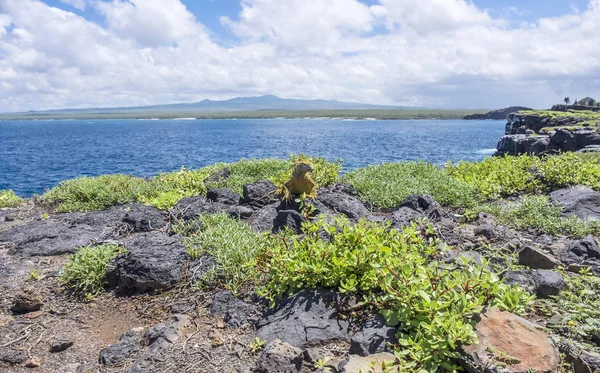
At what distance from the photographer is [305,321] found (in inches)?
182

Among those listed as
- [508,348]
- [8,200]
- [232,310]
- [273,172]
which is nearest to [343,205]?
[232,310]

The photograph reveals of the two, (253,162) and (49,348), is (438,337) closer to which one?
(49,348)

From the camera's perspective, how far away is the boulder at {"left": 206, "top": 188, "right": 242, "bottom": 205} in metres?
9.83

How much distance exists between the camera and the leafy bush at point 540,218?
7.86 metres

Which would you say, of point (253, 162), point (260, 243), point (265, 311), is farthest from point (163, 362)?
point (253, 162)

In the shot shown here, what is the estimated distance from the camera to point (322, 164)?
1145cm

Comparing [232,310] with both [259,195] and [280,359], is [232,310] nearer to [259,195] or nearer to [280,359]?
[280,359]

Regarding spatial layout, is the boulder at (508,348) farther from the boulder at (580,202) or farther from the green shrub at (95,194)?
the green shrub at (95,194)

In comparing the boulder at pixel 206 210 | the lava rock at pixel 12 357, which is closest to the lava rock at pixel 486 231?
the boulder at pixel 206 210

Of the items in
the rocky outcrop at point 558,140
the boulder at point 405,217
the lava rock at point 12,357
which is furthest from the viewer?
the rocky outcrop at point 558,140

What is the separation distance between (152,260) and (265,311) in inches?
79.2

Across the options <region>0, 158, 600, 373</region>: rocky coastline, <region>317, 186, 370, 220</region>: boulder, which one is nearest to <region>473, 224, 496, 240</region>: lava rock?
<region>0, 158, 600, 373</region>: rocky coastline

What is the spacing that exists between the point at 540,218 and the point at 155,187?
907 centimetres

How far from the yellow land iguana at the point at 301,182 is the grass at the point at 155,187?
1.64 meters
